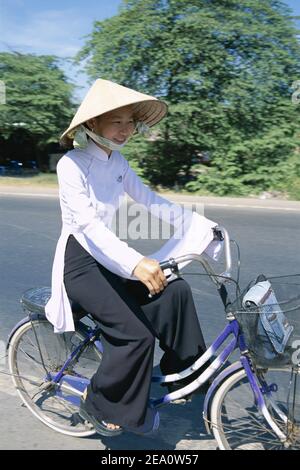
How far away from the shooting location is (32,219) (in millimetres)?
10391

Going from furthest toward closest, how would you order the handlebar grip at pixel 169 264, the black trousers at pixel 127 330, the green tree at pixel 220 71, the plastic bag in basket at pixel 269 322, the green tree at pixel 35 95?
the green tree at pixel 35 95, the green tree at pixel 220 71, the black trousers at pixel 127 330, the handlebar grip at pixel 169 264, the plastic bag in basket at pixel 269 322

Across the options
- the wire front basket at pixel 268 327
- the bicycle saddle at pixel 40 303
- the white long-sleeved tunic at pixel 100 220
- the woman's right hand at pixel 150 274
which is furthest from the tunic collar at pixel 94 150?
the wire front basket at pixel 268 327

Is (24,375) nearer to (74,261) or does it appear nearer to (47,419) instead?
(47,419)

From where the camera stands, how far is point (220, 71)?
16391 mm

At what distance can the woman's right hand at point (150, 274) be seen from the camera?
2504mm

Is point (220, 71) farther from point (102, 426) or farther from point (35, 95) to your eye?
point (102, 426)

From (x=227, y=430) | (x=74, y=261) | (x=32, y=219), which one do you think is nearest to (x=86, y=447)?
(x=227, y=430)

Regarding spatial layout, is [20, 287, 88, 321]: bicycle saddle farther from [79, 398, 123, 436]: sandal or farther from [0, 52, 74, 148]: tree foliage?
[0, 52, 74, 148]: tree foliage

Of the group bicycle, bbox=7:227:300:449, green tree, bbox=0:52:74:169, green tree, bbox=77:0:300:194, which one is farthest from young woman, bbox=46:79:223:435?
green tree, bbox=0:52:74:169

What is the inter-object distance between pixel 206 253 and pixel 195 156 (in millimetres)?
15256

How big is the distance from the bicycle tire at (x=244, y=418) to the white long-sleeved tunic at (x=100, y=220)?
615 mm

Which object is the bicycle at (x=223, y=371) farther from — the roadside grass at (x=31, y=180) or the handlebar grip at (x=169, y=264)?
the roadside grass at (x=31, y=180)

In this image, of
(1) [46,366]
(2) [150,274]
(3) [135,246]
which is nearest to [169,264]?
(2) [150,274]

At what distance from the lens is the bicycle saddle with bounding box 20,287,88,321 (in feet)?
9.68
